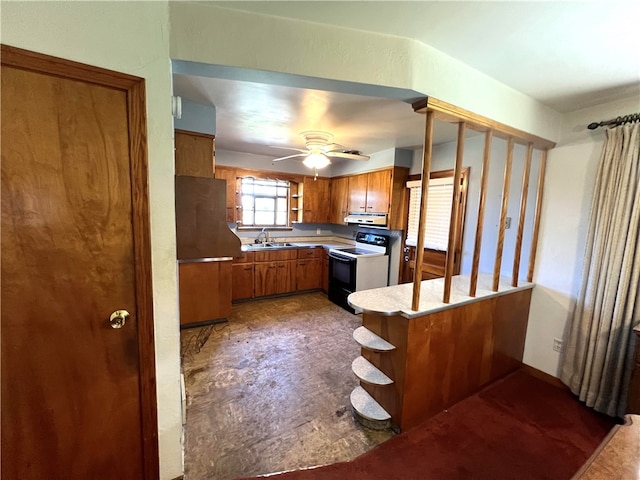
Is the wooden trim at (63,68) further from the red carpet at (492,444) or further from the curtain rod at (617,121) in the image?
the curtain rod at (617,121)

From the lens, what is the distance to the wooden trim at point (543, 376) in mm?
2398

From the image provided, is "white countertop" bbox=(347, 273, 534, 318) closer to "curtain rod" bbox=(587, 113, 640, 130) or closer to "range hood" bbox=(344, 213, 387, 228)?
"curtain rod" bbox=(587, 113, 640, 130)


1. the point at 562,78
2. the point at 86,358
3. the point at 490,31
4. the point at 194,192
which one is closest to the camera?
the point at 86,358

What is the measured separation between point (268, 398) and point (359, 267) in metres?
2.25

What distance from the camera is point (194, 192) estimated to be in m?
1.63

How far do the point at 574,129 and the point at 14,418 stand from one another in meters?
4.13

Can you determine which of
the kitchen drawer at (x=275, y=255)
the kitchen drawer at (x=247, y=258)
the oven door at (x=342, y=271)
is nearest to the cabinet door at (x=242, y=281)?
the kitchen drawer at (x=247, y=258)

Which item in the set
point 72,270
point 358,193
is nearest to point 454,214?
point 72,270

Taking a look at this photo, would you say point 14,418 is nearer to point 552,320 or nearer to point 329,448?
point 329,448

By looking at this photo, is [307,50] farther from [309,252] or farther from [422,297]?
[309,252]

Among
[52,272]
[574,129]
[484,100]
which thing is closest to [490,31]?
[484,100]

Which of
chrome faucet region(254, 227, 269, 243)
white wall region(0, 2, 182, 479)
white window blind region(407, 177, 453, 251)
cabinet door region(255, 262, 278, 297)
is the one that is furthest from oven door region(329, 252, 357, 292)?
white wall region(0, 2, 182, 479)

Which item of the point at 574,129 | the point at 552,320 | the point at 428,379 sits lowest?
the point at 428,379

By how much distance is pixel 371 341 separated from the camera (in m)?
1.94
